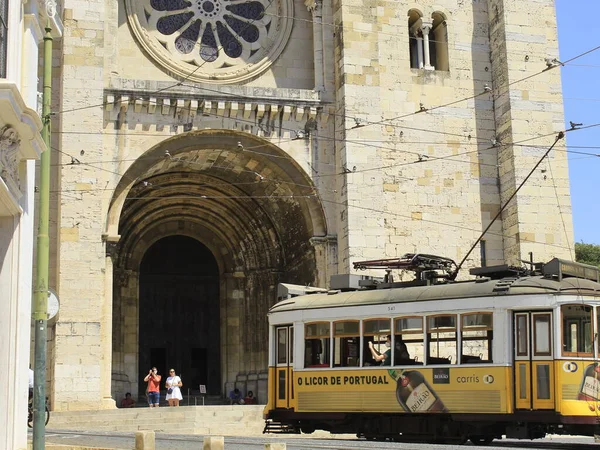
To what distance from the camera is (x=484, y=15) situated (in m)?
31.9

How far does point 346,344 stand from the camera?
1912 cm

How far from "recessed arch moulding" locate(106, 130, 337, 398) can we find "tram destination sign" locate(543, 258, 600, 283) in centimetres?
1165

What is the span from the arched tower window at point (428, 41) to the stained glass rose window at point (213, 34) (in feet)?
12.1

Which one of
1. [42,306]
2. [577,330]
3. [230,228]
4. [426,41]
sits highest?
[426,41]

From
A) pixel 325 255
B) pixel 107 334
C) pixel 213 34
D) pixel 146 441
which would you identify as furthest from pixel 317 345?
pixel 213 34

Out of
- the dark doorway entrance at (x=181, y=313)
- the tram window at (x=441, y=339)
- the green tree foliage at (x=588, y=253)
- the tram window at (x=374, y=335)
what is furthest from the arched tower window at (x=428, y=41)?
the green tree foliage at (x=588, y=253)

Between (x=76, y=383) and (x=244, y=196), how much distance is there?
9.45 m

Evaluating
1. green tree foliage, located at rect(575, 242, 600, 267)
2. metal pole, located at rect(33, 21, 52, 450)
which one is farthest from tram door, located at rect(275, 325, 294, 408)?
green tree foliage, located at rect(575, 242, 600, 267)

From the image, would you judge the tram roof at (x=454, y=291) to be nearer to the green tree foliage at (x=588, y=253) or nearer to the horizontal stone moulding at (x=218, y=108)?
the horizontal stone moulding at (x=218, y=108)

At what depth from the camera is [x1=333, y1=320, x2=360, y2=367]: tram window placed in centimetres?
1898

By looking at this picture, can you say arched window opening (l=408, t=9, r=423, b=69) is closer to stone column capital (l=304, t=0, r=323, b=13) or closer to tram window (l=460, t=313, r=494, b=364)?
stone column capital (l=304, t=0, r=323, b=13)

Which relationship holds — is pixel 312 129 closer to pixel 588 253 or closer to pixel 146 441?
pixel 146 441

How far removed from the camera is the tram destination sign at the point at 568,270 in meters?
17.5

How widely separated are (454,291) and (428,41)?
14800 millimetres
